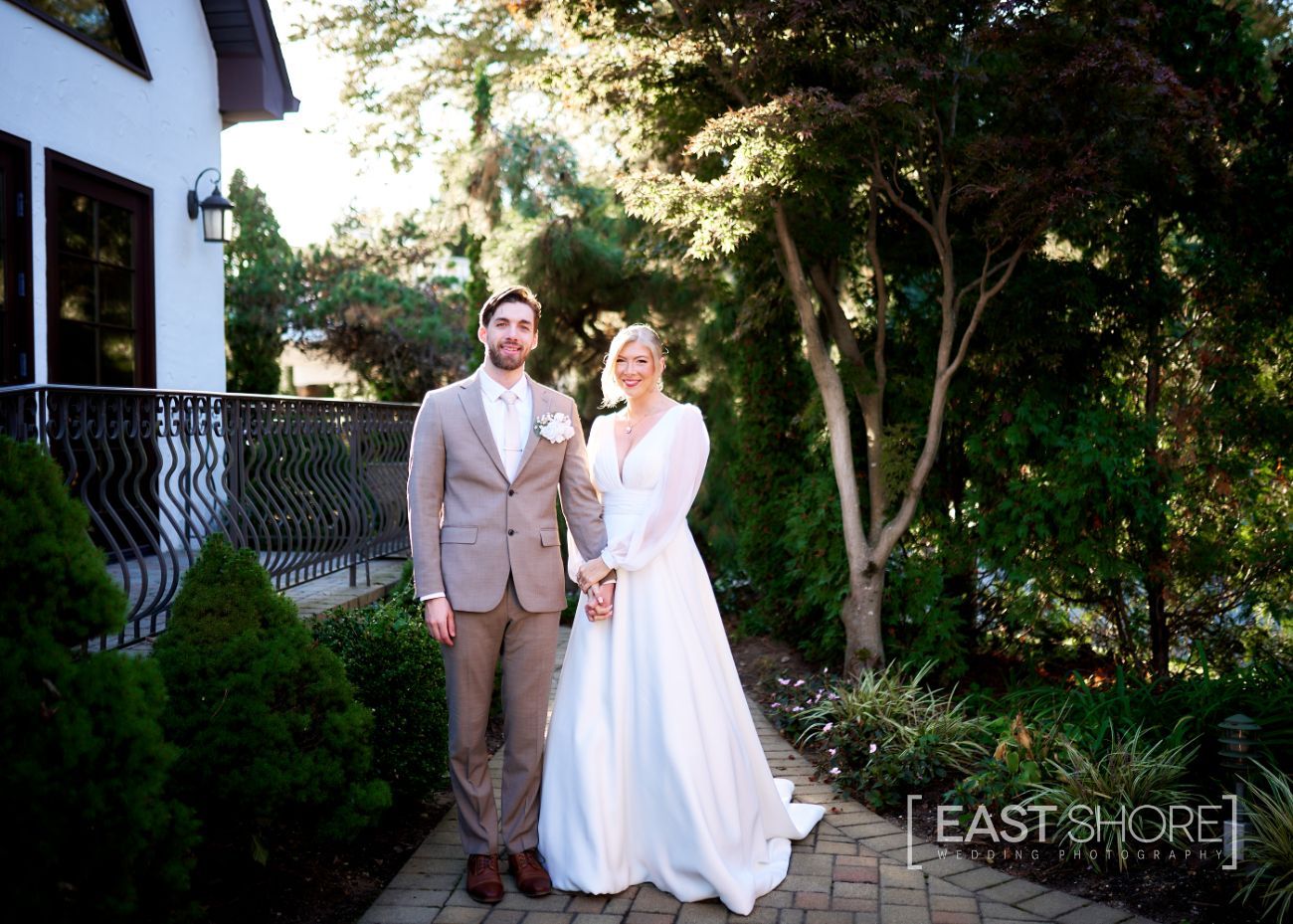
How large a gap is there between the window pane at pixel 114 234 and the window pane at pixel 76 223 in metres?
0.12

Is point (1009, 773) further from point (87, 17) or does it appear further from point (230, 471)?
point (87, 17)

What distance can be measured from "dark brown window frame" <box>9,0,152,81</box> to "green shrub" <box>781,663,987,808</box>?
21.4 ft

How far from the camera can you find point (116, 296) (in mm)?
7863

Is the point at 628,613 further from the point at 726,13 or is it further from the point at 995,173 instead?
the point at 726,13

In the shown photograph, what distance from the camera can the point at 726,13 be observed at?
20.3 ft

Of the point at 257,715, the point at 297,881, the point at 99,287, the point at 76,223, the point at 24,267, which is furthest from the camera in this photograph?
the point at 99,287

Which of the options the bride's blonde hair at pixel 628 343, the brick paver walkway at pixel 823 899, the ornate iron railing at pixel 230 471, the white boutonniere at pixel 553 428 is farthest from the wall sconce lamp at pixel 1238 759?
the ornate iron railing at pixel 230 471

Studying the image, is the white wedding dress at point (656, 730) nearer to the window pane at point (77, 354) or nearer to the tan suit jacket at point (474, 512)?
the tan suit jacket at point (474, 512)

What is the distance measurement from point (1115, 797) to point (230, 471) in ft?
14.2

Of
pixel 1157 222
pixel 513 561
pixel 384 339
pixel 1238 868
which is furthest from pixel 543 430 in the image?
pixel 384 339

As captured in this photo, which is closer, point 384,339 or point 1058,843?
point 1058,843

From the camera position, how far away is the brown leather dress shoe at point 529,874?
362cm

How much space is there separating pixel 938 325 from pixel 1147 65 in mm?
2132

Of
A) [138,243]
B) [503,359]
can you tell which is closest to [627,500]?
[503,359]
